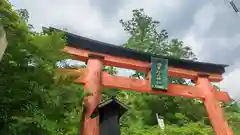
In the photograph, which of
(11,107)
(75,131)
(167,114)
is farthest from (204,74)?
(11,107)

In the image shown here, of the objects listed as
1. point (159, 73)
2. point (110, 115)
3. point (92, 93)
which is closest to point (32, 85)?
point (110, 115)

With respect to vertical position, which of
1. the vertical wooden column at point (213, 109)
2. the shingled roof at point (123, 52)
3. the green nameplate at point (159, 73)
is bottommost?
the vertical wooden column at point (213, 109)

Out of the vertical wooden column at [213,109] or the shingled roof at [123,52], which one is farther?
the vertical wooden column at [213,109]

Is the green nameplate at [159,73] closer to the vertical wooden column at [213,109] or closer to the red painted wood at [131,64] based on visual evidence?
the red painted wood at [131,64]

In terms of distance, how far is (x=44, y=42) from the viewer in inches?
223

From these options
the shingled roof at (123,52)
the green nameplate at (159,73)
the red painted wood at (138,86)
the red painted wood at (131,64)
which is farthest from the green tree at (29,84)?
the green nameplate at (159,73)

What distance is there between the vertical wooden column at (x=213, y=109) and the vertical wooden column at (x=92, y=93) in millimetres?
3990

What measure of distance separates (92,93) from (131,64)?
279 cm

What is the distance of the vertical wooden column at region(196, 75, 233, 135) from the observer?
941 centimetres

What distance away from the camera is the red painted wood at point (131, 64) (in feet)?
28.6

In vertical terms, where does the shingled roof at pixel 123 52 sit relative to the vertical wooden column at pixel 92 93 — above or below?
above

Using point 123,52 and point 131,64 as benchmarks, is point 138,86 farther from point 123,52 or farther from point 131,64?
point 123,52

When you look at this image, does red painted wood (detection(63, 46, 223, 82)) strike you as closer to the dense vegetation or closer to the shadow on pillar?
the dense vegetation

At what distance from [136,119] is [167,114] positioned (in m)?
1.47
